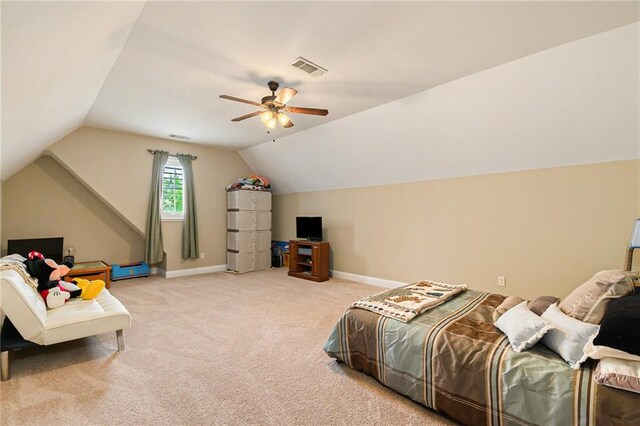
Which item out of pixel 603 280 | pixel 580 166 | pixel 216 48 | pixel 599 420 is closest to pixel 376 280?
pixel 580 166

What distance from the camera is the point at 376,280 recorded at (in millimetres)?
5152

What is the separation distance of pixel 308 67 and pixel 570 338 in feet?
9.59

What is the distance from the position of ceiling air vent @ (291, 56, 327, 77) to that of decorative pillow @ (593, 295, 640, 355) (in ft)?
9.43

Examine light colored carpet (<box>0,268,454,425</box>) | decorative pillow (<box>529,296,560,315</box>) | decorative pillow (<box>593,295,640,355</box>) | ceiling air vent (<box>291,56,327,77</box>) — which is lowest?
Answer: light colored carpet (<box>0,268,454,425</box>)

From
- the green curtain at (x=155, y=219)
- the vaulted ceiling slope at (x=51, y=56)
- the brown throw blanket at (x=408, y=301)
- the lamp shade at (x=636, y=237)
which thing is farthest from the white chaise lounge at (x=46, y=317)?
the lamp shade at (x=636, y=237)

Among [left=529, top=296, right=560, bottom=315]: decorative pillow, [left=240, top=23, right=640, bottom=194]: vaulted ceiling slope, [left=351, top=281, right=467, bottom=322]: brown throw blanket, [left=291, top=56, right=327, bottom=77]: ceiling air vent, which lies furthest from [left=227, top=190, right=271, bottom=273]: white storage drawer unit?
[left=529, top=296, right=560, bottom=315]: decorative pillow

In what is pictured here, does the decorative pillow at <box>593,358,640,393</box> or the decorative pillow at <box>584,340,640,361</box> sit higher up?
the decorative pillow at <box>584,340,640,361</box>

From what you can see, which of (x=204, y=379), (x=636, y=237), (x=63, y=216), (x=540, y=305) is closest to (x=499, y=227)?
(x=636, y=237)

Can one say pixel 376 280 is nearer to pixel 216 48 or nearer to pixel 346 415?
pixel 346 415

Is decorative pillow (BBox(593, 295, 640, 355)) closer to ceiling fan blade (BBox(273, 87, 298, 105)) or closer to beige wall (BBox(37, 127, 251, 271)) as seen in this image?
ceiling fan blade (BBox(273, 87, 298, 105))

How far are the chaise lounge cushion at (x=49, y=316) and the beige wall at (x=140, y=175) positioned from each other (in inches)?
117

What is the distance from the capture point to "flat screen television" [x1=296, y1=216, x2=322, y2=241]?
19.2ft

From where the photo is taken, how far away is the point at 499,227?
386cm

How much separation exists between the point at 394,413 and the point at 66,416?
2085 mm
